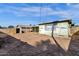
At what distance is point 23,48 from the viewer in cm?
341

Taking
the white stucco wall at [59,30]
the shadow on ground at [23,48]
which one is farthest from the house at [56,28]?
the shadow on ground at [23,48]

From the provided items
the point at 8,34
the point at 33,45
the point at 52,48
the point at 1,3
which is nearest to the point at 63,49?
the point at 52,48

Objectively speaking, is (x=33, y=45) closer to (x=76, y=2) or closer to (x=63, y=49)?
(x=63, y=49)

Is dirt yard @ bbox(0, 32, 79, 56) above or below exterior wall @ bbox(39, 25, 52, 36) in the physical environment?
below

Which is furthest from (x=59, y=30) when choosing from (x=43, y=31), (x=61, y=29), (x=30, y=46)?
(x=30, y=46)

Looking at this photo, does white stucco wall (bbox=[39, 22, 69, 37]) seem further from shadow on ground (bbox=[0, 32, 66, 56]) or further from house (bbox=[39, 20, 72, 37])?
shadow on ground (bbox=[0, 32, 66, 56])

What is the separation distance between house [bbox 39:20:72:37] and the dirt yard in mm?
66

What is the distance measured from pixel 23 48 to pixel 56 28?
435mm

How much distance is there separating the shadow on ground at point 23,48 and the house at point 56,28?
0.12m

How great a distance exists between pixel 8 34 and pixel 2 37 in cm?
8

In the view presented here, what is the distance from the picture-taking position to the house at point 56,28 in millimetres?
3381

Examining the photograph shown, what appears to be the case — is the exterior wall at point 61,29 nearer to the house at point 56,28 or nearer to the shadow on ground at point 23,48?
the house at point 56,28

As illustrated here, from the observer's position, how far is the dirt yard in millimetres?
3402

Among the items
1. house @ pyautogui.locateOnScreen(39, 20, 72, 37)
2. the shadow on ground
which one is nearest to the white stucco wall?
house @ pyautogui.locateOnScreen(39, 20, 72, 37)
